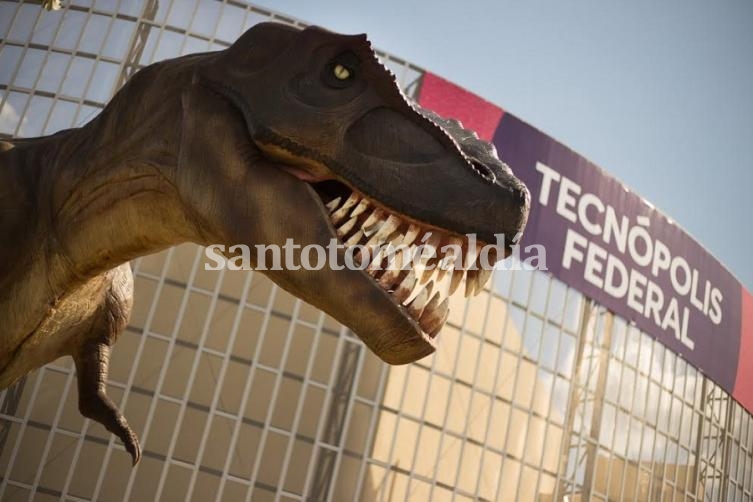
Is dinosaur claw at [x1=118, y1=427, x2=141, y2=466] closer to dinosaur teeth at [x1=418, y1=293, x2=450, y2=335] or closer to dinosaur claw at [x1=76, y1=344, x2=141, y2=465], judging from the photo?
dinosaur claw at [x1=76, y1=344, x2=141, y2=465]

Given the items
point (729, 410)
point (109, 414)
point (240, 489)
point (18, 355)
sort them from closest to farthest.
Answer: point (18, 355)
point (109, 414)
point (240, 489)
point (729, 410)

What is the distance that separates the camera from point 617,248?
18.1 metres

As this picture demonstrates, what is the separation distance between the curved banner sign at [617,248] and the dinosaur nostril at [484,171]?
47.5ft

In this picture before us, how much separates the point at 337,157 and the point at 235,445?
13696mm

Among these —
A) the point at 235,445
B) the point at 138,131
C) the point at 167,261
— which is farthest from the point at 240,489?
the point at 138,131

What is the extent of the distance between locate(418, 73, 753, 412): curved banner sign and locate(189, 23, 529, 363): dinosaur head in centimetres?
1440

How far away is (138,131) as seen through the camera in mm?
2211

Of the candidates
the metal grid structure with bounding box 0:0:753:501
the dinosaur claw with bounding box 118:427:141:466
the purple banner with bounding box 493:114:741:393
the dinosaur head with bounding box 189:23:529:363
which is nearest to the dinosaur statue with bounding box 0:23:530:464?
the dinosaur head with bounding box 189:23:529:363

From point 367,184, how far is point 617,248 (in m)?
17.0

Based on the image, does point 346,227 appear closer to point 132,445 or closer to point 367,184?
point 367,184

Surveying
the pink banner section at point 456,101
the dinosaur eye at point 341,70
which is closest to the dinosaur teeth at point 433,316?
the dinosaur eye at point 341,70

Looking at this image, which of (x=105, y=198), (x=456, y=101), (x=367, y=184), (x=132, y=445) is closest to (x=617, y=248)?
(x=456, y=101)

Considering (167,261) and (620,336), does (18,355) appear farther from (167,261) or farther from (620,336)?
(620,336)

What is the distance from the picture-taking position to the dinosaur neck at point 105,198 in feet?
7.02
